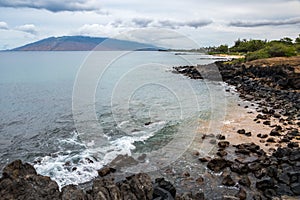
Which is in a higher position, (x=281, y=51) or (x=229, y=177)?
(x=281, y=51)

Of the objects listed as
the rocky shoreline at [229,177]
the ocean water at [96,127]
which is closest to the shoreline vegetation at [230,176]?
the rocky shoreline at [229,177]

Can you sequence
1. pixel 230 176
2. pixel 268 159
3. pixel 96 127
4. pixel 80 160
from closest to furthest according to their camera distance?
pixel 230 176, pixel 268 159, pixel 80 160, pixel 96 127

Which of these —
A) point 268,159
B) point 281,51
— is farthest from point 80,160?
point 281,51

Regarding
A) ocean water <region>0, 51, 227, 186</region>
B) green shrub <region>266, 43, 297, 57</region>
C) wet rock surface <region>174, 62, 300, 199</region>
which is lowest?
ocean water <region>0, 51, 227, 186</region>

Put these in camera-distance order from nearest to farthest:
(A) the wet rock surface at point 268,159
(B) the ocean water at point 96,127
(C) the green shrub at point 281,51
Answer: (A) the wet rock surface at point 268,159 → (B) the ocean water at point 96,127 → (C) the green shrub at point 281,51

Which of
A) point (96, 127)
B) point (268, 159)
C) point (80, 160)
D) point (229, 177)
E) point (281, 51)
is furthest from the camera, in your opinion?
point (281, 51)

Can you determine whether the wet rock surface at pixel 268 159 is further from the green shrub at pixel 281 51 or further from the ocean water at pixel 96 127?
the green shrub at pixel 281 51

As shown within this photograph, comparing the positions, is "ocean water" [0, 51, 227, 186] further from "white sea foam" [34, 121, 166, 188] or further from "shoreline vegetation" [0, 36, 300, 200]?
"shoreline vegetation" [0, 36, 300, 200]

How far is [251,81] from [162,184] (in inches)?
1486

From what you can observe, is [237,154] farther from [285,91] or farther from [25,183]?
[285,91]

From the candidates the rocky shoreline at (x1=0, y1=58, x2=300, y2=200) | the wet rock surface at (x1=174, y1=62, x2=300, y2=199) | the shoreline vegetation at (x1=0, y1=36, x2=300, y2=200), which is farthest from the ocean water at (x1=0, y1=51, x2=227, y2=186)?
the wet rock surface at (x1=174, y1=62, x2=300, y2=199)

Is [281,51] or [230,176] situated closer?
[230,176]

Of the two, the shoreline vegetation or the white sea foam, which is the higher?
the shoreline vegetation

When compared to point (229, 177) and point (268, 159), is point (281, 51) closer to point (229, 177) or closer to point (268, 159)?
point (268, 159)
